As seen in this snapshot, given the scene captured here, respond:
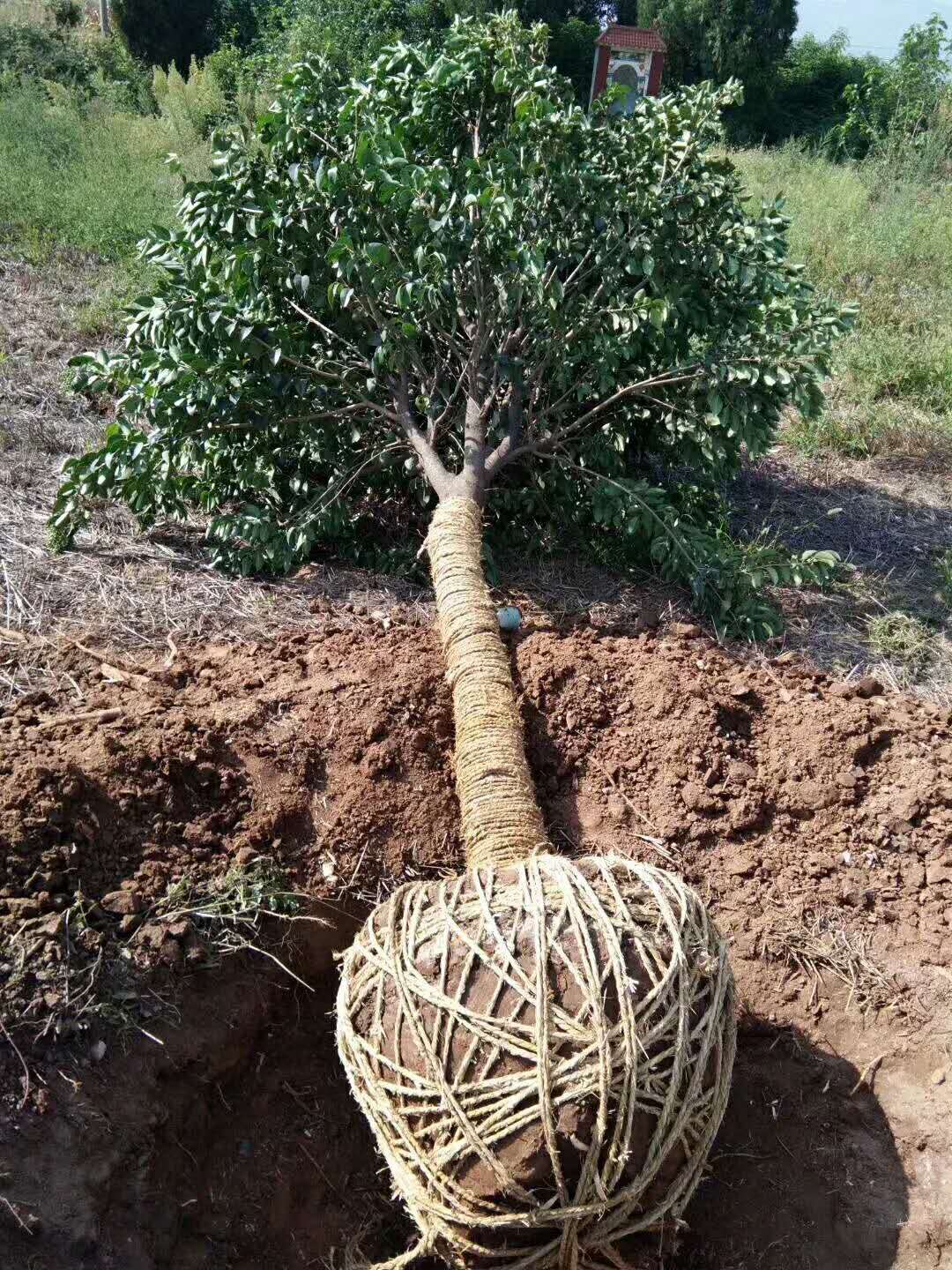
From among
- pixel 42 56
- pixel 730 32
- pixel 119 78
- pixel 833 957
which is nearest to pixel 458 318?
pixel 833 957

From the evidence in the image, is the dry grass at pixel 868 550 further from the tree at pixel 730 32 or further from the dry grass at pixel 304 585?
the tree at pixel 730 32

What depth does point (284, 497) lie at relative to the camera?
13.3 ft

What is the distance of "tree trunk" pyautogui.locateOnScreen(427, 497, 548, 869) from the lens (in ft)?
8.66

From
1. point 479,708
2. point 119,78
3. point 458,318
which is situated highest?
point 119,78

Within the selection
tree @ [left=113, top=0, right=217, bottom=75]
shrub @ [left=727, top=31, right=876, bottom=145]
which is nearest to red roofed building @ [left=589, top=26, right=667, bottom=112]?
shrub @ [left=727, top=31, right=876, bottom=145]

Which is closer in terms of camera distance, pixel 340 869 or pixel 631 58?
pixel 340 869

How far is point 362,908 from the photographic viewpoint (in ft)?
9.16

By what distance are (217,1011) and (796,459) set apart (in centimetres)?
417

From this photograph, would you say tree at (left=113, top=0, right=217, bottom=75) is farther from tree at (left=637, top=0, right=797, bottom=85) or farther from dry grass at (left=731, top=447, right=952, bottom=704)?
dry grass at (left=731, top=447, right=952, bottom=704)

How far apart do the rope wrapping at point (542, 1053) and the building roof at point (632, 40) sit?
10097 millimetres

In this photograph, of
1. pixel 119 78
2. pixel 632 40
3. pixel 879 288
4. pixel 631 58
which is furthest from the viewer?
pixel 119 78

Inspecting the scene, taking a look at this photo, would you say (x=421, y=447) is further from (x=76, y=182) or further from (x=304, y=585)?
(x=76, y=182)

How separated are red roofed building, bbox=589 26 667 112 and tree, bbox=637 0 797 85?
275 inches

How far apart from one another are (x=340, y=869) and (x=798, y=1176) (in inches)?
52.3
